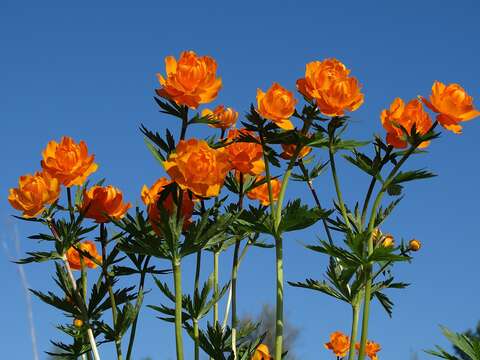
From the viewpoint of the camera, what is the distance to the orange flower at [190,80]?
6.29 ft

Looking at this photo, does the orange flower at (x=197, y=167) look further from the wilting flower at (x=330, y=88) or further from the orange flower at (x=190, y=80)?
the wilting flower at (x=330, y=88)

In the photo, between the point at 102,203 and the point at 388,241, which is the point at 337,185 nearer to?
the point at 388,241

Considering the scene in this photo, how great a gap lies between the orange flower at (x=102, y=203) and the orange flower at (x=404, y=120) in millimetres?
848

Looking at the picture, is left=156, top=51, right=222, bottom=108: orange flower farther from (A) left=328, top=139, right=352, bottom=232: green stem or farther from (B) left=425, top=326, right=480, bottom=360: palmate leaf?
(B) left=425, top=326, right=480, bottom=360: palmate leaf

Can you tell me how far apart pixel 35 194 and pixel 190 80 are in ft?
1.99

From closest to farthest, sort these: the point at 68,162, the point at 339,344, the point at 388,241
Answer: the point at 68,162 → the point at 388,241 → the point at 339,344

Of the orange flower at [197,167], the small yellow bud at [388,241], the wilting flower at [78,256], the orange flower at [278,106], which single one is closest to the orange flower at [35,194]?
the wilting flower at [78,256]

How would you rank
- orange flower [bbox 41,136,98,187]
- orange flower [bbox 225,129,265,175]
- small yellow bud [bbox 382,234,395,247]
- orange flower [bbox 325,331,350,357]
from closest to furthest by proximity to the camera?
orange flower [bbox 41,136,98,187] < orange flower [bbox 225,129,265,175] < small yellow bud [bbox 382,234,395,247] < orange flower [bbox 325,331,350,357]

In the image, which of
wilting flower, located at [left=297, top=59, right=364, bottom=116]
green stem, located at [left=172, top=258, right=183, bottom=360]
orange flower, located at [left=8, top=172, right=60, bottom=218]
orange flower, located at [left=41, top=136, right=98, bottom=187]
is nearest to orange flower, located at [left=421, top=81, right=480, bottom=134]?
wilting flower, located at [left=297, top=59, right=364, bottom=116]

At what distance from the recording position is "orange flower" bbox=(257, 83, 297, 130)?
6.82ft

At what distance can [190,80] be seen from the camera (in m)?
1.91

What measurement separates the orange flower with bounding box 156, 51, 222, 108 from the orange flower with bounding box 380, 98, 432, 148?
23.2 inches

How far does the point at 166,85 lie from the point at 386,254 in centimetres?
75

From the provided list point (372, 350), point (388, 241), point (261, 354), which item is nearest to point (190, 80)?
point (388, 241)
